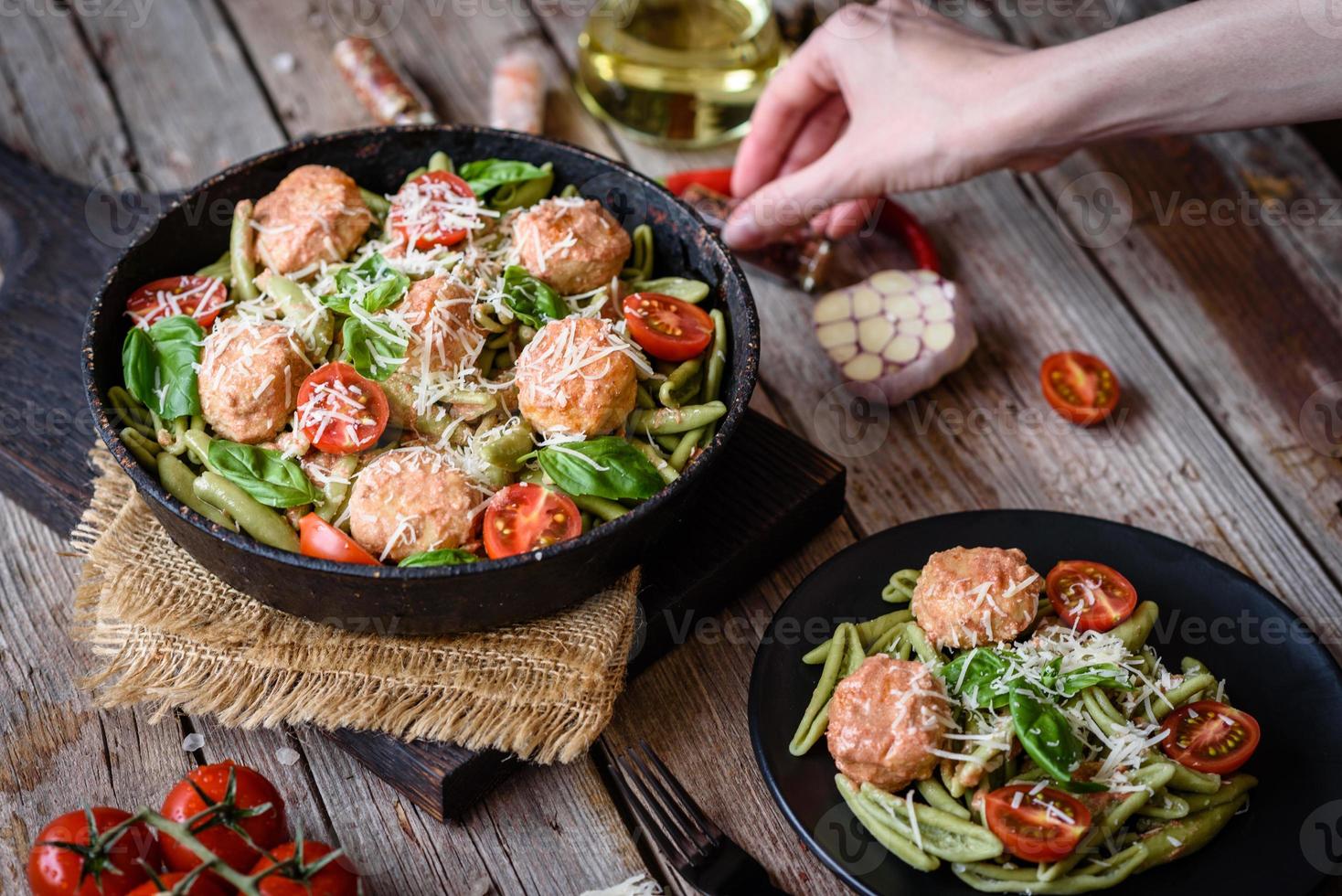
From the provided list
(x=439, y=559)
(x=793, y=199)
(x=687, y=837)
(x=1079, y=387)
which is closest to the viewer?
(x=439, y=559)

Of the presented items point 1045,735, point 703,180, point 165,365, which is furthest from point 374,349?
point 703,180

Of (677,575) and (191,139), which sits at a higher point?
(191,139)

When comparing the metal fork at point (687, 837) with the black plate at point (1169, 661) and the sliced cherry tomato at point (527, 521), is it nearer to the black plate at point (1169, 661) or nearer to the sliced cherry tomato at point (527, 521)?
the black plate at point (1169, 661)

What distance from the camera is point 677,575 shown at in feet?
8.76

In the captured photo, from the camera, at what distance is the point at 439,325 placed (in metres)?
2.44

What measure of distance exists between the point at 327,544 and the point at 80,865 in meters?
0.69

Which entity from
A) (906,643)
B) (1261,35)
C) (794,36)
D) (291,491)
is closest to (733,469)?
(906,643)

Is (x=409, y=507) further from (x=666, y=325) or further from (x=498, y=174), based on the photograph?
(x=498, y=174)

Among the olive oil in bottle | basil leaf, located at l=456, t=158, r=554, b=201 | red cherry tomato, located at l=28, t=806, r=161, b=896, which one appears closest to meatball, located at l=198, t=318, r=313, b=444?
basil leaf, located at l=456, t=158, r=554, b=201

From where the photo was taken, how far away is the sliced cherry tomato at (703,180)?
3688mm

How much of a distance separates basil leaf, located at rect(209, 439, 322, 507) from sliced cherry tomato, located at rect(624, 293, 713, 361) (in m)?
0.77

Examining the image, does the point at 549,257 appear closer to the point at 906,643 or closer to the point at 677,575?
the point at 677,575

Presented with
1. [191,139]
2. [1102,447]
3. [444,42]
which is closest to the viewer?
[1102,447]

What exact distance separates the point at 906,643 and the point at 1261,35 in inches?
66.1
